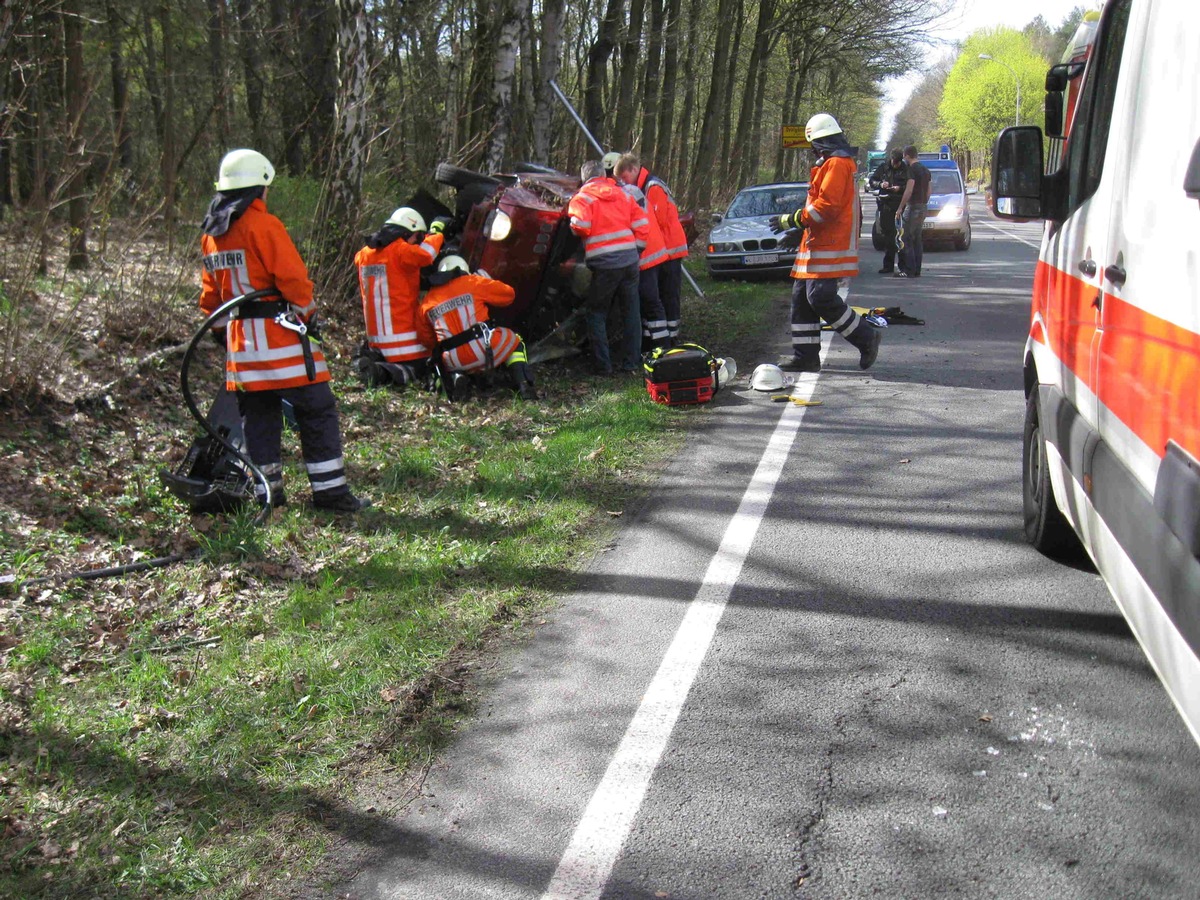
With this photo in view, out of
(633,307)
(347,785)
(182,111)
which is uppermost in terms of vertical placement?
(182,111)

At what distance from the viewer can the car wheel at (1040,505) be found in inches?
184

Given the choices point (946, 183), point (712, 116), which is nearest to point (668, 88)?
point (712, 116)

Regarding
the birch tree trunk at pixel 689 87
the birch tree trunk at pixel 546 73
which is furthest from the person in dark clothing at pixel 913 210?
the birch tree trunk at pixel 689 87

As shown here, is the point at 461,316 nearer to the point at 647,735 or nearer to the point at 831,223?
the point at 831,223

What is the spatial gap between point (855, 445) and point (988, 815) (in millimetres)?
4303

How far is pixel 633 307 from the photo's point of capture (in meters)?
9.94

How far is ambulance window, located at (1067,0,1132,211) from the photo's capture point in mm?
3645

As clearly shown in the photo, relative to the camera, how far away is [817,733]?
11.4 feet

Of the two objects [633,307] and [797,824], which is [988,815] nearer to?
[797,824]

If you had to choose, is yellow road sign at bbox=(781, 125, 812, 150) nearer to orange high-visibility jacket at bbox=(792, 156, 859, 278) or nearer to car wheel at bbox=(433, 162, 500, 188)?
car wheel at bbox=(433, 162, 500, 188)

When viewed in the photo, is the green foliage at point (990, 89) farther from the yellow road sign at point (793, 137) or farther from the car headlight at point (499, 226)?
the car headlight at point (499, 226)

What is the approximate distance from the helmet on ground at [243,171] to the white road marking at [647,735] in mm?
3036

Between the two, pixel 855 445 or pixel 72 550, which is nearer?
pixel 72 550

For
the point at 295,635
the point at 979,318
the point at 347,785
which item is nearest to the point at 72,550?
the point at 295,635
